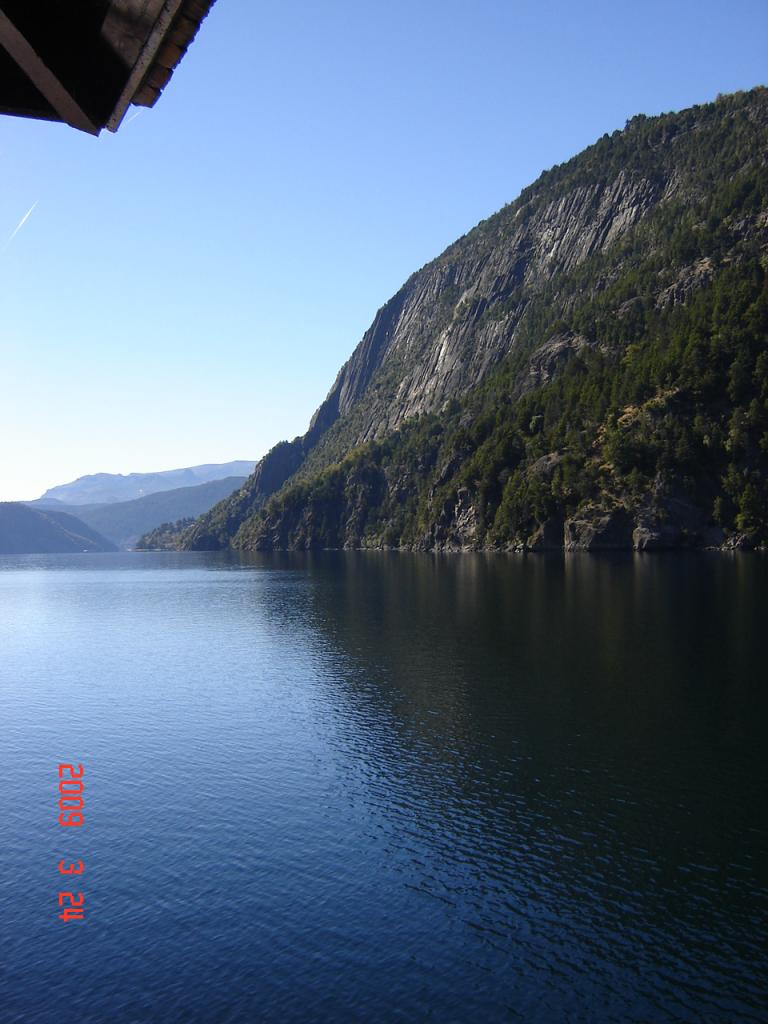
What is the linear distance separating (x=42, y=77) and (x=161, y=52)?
1315 mm

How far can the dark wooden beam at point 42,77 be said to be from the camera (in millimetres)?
7156

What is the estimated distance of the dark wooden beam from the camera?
716cm

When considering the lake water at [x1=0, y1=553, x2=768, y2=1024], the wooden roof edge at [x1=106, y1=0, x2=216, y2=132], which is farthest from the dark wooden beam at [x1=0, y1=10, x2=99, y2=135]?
the lake water at [x1=0, y1=553, x2=768, y2=1024]

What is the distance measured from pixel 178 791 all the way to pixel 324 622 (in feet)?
247

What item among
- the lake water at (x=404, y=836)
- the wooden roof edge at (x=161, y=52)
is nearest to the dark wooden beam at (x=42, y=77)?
the wooden roof edge at (x=161, y=52)

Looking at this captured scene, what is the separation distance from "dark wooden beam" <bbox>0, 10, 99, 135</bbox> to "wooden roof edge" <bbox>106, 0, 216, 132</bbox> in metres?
0.39

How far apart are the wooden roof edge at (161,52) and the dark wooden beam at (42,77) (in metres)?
0.39

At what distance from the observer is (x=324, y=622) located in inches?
5015
